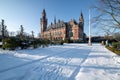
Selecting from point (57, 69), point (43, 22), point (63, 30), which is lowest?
point (57, 69)

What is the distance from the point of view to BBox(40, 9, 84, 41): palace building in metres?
74.4

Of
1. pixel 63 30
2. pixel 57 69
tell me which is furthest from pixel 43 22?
pixel 57 69

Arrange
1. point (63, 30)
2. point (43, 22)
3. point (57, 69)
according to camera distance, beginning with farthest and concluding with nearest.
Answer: point (43, 22) → point (63, 30) → point (57, 69)

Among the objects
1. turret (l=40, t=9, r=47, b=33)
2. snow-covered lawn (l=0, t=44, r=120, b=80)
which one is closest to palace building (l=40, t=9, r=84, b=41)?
turret (l=40, t=9, r=47, b=33)

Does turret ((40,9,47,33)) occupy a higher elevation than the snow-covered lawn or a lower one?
higher

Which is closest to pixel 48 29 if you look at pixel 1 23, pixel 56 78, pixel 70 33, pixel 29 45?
pixel 70 33

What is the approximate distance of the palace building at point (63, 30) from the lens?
7444cm

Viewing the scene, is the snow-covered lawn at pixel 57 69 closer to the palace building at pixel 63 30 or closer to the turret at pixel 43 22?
the palace building at pixel 63 30

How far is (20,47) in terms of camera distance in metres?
20.9

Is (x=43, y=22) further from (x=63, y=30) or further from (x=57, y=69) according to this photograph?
(x=57, y=69)

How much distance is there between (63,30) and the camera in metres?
77.8

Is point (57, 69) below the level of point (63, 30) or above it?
below

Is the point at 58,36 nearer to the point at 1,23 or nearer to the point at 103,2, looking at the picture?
the point at 1,23

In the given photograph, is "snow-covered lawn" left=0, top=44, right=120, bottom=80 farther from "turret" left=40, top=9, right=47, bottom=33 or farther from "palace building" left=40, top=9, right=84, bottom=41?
"turret" left=40, top=9, right=47, bottom=33
